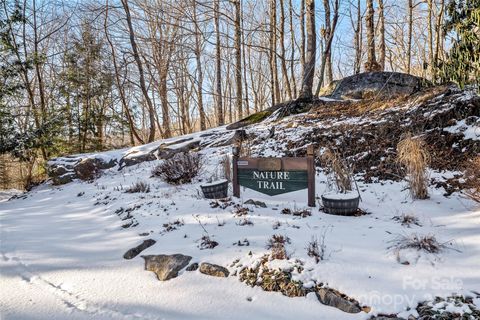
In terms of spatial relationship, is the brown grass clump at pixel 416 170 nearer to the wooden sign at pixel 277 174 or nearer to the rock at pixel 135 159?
the wooden sign at pixel 277 174

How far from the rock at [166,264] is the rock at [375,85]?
7.58 metres

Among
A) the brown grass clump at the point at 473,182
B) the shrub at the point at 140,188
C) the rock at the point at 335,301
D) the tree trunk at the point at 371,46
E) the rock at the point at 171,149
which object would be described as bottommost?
the rock at the point at 335,301

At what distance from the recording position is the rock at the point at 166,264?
9.02 feet

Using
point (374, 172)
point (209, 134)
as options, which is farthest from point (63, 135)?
point (374, 172)

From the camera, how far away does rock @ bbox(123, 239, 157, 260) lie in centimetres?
319

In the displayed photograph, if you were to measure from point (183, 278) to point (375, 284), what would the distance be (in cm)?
166

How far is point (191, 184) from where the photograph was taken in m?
5.83

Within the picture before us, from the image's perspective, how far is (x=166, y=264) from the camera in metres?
2.85

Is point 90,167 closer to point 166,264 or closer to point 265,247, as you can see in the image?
point 166,264

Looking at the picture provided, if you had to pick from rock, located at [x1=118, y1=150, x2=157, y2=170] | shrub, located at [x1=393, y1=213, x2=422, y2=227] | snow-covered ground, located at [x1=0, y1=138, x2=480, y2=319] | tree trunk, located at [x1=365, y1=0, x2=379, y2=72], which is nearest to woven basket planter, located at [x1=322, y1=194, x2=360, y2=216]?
snow-covered ground, located at [x1=0, y1=138, x2=480, y2=319]

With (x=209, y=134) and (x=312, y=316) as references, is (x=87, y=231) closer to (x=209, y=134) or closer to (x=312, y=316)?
(x=312, y=316)

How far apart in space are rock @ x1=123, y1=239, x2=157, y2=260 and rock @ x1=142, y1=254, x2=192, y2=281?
10.1 inches

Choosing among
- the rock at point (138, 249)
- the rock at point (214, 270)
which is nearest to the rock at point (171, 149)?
the rock at point (138, 249)

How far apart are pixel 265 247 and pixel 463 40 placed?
3.16 metres
